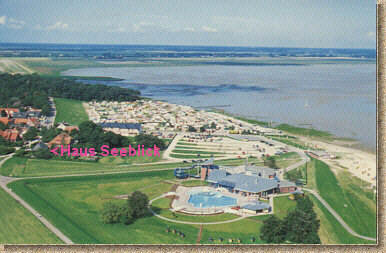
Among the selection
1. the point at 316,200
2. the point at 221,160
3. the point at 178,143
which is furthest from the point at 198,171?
the point at 316,200

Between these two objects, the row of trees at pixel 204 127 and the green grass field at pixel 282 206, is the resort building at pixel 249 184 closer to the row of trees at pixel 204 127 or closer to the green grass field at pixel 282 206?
the green grass field at pixel 282 206

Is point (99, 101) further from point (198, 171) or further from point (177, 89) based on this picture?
point (198, 171)

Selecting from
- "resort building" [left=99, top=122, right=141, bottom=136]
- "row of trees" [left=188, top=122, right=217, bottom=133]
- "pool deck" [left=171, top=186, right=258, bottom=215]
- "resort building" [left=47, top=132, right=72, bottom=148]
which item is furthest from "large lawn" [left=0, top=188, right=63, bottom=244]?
"row of trees" [left=188, top=122, right=217, bottom=133]

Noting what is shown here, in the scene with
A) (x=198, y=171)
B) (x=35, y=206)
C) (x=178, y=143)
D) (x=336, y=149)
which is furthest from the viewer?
(x=178, y=143)

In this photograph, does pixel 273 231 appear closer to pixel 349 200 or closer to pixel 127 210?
pixel 349 200

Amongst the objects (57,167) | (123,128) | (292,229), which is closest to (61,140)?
(57,167)

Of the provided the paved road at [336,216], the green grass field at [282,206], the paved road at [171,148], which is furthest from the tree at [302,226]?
the paved road at [171,148]
